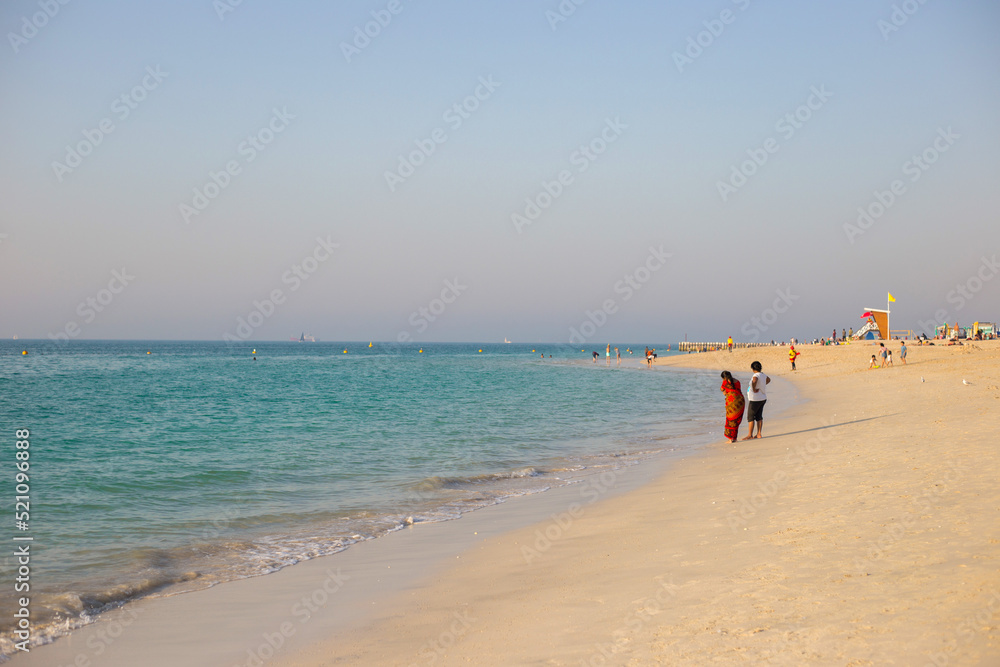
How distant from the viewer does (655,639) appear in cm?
466

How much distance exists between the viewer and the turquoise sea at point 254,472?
7.82 m

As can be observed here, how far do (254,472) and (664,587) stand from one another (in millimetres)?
10623

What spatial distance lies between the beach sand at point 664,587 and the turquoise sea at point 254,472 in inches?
40.8

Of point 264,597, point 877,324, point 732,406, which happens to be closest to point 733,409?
point 732,406

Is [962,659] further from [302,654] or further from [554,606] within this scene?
[302,654]

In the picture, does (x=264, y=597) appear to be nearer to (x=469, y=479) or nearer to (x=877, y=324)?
(x=469, y=479)

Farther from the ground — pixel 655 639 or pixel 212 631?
pixel 655 639

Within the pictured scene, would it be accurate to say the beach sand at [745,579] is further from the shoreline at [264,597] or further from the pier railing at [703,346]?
the pier railing at [703,346]

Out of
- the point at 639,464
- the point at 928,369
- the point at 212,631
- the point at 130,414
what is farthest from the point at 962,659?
the point at 928,369

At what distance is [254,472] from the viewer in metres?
13.9

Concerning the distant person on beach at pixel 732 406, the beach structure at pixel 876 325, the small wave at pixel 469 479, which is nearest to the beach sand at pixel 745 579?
the small wave at pixel 469 479

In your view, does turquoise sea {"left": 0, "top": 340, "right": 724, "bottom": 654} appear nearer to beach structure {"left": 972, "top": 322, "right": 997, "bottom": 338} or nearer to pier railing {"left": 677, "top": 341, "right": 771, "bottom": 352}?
beach structure {"left": 972, "top": 322, "right": 997, "bottom": 338}

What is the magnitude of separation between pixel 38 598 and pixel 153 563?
135 centimetres

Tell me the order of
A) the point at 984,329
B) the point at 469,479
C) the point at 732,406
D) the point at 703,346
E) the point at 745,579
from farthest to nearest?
the point at 703,346 < the point at 984,329 < the point at 732,406 < the point at 469,479 < the point at 745,579
